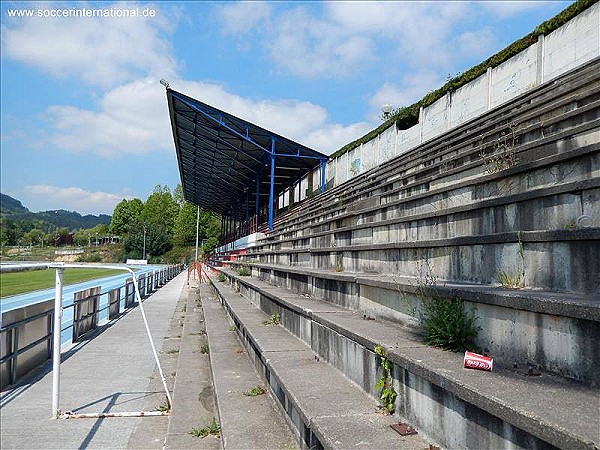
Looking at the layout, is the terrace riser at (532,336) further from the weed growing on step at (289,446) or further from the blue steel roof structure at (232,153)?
the blue steel roof structure at (232,153)

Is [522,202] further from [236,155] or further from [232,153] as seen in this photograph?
[236,155]

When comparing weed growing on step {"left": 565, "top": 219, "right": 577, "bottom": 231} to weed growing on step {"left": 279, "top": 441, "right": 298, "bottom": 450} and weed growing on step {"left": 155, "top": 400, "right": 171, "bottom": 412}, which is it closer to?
weed growing on step {"left": 279, "top": 441, "right": 298, "bottom": 450}

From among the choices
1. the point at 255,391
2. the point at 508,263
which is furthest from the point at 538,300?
the point at 255,391

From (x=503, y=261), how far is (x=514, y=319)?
0.63 metres

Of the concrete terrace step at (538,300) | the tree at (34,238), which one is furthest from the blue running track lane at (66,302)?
the tree at (34,238)

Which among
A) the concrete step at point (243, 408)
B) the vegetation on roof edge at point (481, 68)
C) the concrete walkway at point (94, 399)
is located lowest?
the concrete walkway at point (94, 399)

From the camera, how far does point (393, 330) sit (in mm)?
3156

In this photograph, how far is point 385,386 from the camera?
2.57 meters

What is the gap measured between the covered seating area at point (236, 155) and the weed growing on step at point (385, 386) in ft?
63.3

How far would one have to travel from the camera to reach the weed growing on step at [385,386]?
98.7 inches

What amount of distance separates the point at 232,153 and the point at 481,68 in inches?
735

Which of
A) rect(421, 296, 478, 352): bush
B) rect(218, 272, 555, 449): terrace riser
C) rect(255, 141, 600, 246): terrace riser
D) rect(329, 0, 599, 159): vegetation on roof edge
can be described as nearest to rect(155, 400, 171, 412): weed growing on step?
rect(218, 272, 555, 449): terrace riser

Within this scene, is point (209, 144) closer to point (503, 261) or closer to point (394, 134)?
point (394, 134)

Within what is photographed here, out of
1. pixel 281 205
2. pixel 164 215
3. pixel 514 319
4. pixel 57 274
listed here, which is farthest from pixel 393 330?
pixel 164 215
